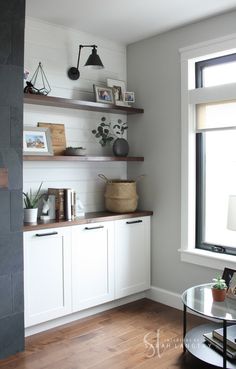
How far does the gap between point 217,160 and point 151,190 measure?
0.74 m

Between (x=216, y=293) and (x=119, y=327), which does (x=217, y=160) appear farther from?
(x=119, y=327)

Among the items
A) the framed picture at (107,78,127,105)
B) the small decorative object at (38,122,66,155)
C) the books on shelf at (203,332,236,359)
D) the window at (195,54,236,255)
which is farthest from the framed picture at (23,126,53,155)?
the books on shelf at (203,332,236,359)

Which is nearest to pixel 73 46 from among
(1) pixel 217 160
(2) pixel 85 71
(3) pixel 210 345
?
(2) pixel 85 71

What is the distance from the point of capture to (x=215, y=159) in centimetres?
344

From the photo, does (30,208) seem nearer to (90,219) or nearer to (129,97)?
(90,219)

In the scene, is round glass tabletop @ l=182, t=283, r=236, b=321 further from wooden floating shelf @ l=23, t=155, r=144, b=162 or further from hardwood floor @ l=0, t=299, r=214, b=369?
wooden floating shelf @ l=23, t=155, r=144, b=162

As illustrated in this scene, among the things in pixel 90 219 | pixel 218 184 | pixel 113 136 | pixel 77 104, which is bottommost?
pixel 90 219

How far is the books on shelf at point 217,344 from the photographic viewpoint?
8.33 ft

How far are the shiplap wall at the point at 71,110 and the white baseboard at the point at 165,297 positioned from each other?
97 centimetres

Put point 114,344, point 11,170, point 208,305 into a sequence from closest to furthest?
point 208,305
point 11,170
point 114,344

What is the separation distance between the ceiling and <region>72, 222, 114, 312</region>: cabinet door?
173 centimetres

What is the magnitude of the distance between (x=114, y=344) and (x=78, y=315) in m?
0.55

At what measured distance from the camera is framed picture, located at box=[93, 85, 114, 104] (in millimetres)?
3684

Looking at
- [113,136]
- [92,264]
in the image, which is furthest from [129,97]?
[92,264]
